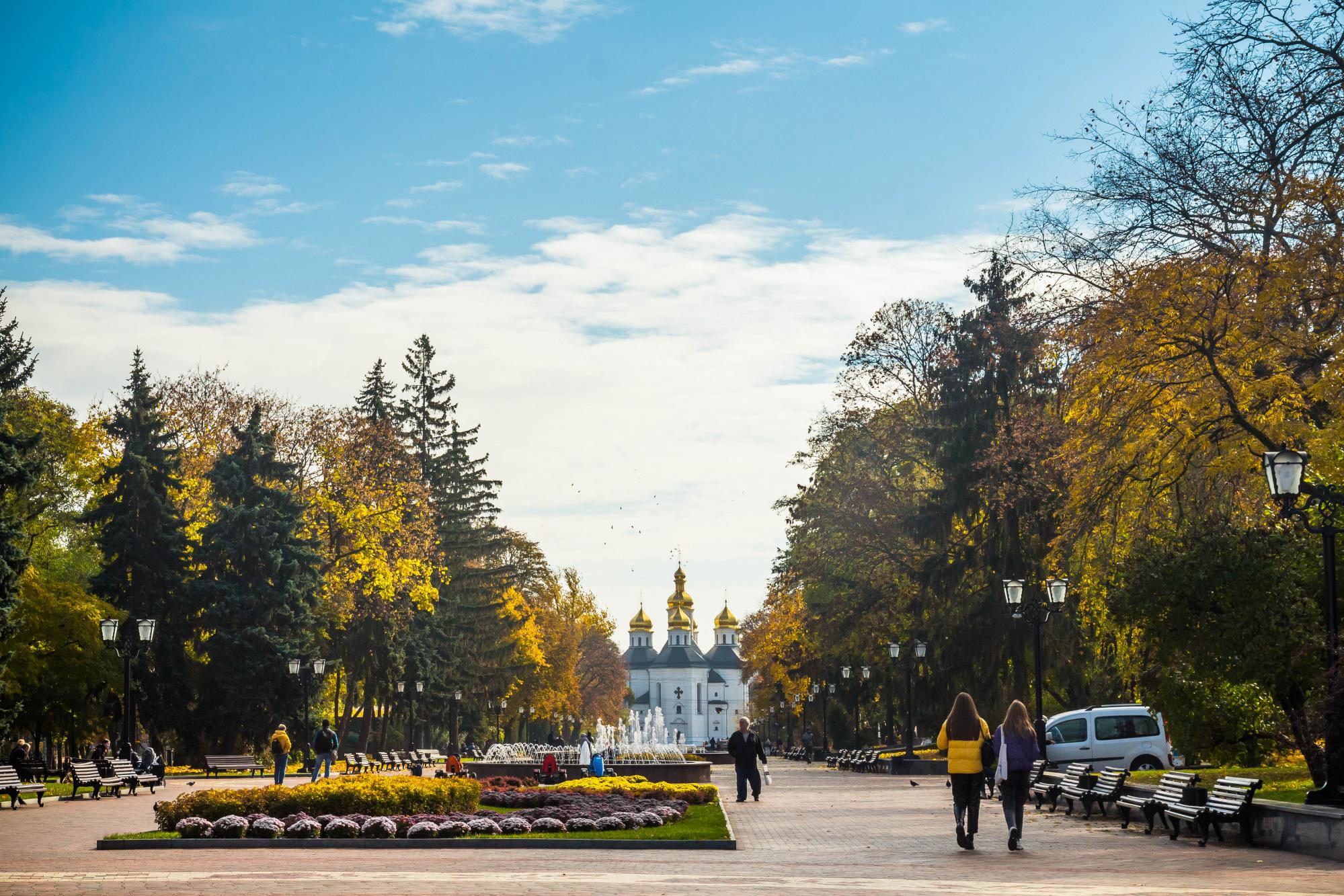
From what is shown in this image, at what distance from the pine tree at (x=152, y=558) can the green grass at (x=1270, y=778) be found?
30414 mm

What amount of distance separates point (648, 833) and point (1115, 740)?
1360cm

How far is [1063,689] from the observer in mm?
41219

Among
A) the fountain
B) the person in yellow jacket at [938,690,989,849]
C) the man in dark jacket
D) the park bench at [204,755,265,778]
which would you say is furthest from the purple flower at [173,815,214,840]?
the park bench at [204,755,265,778]

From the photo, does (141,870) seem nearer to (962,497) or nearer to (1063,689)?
(962,497)

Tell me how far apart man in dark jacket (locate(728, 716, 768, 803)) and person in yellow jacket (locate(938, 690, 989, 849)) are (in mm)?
9567

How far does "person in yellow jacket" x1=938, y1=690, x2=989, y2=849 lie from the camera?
15578 millimetres

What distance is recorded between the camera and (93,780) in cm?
2858

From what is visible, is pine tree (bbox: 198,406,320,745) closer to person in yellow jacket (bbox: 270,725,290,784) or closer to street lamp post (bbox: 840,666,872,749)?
person in yellow jacket (bbox: 270,725,290,784)

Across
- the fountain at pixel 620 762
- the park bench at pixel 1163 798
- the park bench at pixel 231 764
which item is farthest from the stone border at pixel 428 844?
the park bench at pixel 231 764

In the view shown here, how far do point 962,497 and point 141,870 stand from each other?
2921 cm

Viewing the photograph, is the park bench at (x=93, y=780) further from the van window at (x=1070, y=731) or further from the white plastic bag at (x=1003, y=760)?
the white plastic bag at (x=1003, y=760)

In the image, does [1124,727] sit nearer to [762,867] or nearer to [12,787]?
[762,867]

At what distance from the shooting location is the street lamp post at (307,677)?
139ft

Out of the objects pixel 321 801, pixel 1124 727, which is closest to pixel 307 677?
pixel 1124 727
